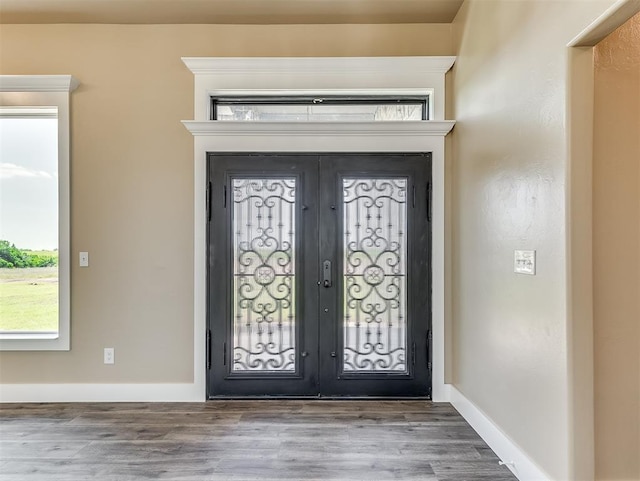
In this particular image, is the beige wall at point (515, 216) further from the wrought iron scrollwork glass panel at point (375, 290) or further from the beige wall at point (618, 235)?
the wrought iron scrollwork glass panel at point (375, 290)

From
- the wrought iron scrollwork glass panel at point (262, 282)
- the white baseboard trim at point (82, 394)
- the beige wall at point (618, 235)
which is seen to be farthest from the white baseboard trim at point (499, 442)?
the white baseboard trim at point (82, 394)

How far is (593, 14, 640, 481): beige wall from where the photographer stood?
1.60 meters

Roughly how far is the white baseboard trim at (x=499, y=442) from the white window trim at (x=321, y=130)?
0.80ft

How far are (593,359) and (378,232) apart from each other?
5.42 ft

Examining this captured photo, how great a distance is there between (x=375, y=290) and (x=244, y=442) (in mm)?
1421

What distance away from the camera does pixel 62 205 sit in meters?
2.98

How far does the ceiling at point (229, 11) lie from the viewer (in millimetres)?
2744

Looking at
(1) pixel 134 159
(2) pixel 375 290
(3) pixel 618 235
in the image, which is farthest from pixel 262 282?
(3) pixel 618 235

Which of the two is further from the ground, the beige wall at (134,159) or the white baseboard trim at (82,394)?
the beige wall at (134,159)

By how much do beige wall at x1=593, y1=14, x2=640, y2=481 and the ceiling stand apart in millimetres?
1558

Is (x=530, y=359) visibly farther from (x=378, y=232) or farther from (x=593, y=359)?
(x=378, y=232)

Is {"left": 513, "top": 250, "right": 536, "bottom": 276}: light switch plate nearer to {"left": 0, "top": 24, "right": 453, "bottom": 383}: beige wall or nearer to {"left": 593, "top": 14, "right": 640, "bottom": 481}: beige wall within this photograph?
{"left": 593, "top": 14, "right": 640, "bottom": 481}: beige wall

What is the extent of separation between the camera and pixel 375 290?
9.85 feet

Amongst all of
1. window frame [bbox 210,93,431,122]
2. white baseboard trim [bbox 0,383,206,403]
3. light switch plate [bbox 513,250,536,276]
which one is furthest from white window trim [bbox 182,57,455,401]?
light switch plate [bbox 513,250,536,276]
